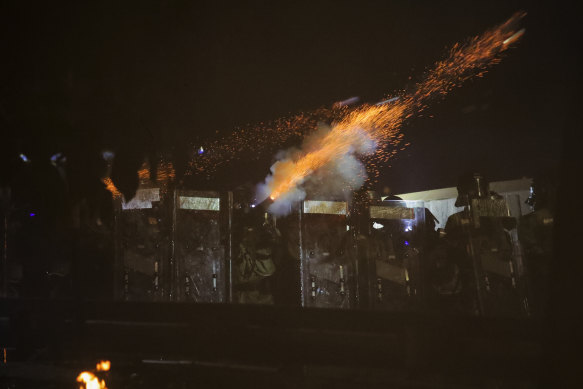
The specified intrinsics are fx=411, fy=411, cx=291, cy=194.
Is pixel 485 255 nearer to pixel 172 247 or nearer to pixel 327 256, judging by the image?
pixel 327 256

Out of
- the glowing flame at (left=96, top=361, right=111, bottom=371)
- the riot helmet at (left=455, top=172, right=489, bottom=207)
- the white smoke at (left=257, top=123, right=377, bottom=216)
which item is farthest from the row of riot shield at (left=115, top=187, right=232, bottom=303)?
the riot helmet at (left=455, top=172, right=489, bottom=207)

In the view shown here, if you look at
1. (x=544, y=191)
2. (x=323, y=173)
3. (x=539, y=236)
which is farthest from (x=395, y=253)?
(x=544, y=191)

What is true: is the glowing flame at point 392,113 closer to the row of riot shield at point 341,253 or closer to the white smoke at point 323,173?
the white smoke at point 323,173

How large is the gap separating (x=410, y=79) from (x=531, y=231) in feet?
14.7

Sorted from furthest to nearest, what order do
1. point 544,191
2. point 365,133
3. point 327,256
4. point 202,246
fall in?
point 365,133 → point 327,256 → point 544,191 → point 202,246

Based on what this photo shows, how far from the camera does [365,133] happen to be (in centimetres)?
1076

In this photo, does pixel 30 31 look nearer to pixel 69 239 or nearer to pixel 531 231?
pixel 69 239

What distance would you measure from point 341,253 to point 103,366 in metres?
5.84

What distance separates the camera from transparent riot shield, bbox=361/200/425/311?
9.36m

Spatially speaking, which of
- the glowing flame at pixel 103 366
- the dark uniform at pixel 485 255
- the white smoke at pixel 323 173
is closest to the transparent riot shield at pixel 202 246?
the white smoke at pixel 323 173

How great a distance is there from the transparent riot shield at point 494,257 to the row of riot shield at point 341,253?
0.07 feet

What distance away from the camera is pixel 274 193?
32.3 ft

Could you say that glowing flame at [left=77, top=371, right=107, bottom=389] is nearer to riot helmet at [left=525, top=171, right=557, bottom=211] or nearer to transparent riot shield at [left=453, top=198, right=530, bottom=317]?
transparent riot shield at [left=453, top=198, right=530, bottom=317]

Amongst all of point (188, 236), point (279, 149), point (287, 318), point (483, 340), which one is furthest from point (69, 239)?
point (483, 340)
